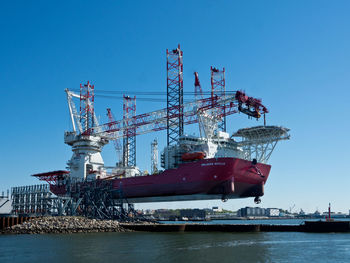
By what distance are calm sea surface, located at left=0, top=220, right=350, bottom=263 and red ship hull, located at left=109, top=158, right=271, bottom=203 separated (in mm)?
13946

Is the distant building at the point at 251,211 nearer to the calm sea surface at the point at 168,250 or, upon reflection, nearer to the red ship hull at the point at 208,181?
the red ship hull at the point at 208,181

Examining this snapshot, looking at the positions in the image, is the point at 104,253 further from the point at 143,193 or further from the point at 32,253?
the point at 143,193

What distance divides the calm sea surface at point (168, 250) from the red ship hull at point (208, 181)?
1395 cm

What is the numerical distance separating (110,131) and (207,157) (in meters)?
19.2

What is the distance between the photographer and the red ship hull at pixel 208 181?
4444cm

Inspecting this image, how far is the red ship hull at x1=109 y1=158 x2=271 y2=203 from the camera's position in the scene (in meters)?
44.4

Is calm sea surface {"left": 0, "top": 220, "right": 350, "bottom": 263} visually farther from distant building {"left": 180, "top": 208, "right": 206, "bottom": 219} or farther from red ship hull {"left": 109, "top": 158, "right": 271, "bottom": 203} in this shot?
distant building {"left": 180, "top": 208, "right": 206, "bottom": 219}

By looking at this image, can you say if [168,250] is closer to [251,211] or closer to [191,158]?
[191,158]

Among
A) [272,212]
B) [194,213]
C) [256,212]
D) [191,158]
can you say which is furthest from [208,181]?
[272,212]

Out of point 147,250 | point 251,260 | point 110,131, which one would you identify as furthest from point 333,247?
point 110,131

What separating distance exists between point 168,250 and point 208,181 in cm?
2053

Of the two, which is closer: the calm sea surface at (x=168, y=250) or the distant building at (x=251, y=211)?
the calm sea surface at (x=168, y=250)

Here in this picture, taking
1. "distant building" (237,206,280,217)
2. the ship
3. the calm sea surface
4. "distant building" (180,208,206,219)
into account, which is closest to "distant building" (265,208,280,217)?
"distant building" (237,206,280,217)

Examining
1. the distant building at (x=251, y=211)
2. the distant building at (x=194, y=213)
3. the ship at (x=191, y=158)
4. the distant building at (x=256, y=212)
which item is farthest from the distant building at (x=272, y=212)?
the ship at (x=191, y=158)
